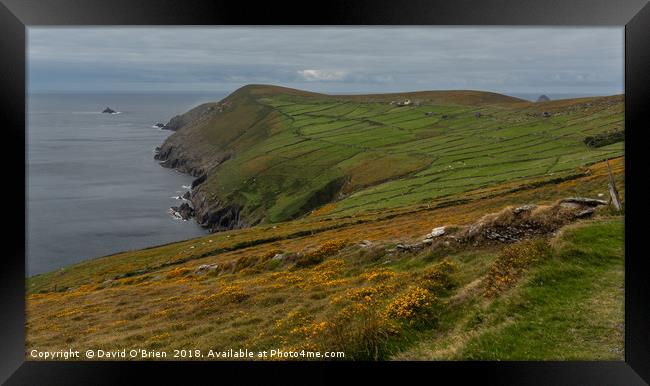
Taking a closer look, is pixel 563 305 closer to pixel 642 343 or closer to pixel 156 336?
pixel 642 343

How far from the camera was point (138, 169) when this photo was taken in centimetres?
9400

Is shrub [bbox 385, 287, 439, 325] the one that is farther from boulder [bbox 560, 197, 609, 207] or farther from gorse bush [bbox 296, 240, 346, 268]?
gorse bush [bbox 296, 240, 346, 268]

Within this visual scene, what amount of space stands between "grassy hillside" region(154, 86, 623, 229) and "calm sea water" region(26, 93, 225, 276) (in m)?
11.2

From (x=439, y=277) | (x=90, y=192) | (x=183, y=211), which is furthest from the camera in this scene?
(x=183, y=211)

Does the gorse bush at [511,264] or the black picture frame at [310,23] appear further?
the gorse bush at [511,264]

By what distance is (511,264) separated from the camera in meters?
14.4

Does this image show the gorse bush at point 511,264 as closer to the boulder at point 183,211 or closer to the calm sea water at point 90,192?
the calm sea water at point 90,192

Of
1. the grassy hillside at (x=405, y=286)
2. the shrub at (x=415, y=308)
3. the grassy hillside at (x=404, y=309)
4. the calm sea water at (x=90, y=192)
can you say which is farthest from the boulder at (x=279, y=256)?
the calm sea water at (x=90, y=192)

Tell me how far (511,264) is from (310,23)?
9635mm

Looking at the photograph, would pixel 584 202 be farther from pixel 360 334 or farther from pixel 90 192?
pixel 90 192

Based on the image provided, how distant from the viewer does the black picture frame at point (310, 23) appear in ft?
43.1

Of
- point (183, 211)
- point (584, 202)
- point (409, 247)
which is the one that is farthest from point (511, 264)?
point (183, 211)

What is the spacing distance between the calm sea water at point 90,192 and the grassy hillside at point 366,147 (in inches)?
441

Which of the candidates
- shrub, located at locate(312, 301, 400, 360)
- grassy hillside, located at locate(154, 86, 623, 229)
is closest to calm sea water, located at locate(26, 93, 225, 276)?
grassy hillside, located at locate(154, 86, 623, 229)
